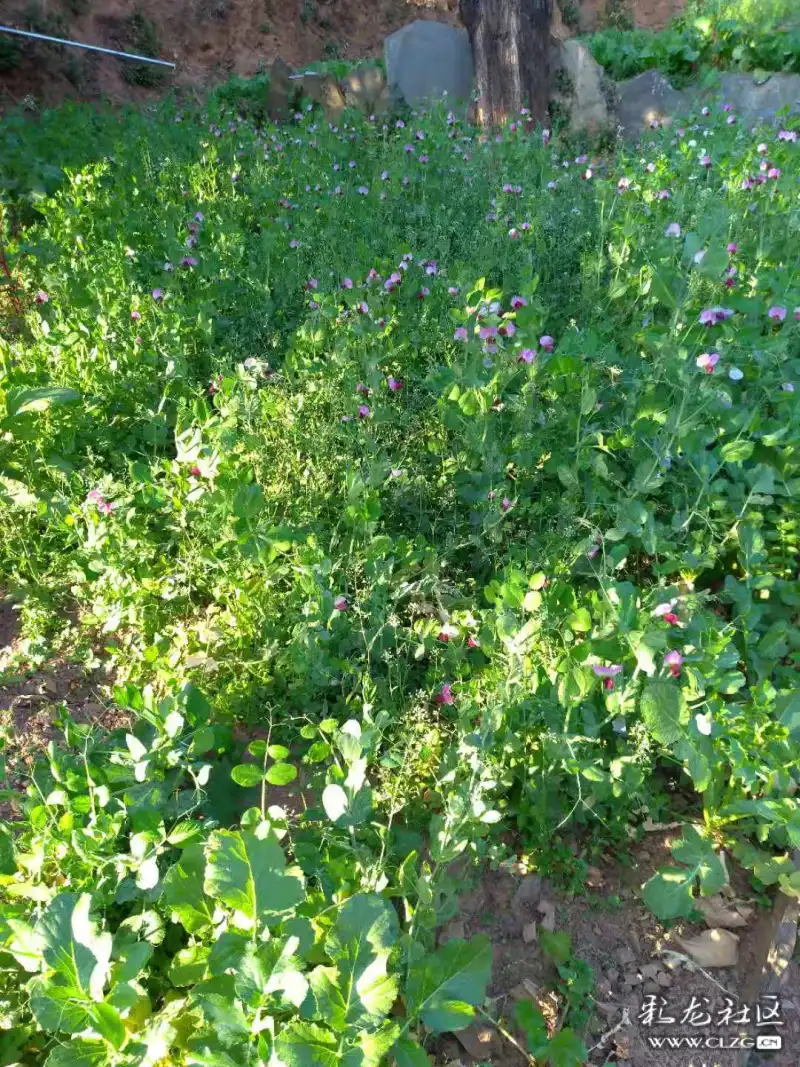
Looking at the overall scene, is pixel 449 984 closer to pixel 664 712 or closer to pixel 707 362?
pixel 664 712

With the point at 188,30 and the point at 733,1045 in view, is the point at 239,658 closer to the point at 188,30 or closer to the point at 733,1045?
the point at 733,1045

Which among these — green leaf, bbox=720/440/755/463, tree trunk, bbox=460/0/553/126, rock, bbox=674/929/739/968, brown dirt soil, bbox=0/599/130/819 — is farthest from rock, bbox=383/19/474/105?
rock, bbox=674/929/739/968

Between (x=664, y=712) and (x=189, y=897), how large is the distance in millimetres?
1046

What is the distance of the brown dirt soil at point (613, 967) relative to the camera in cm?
161

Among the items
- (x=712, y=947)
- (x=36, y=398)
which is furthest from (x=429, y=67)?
(x=712, y=947)

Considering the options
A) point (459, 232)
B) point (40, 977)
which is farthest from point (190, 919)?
point (459, 232)

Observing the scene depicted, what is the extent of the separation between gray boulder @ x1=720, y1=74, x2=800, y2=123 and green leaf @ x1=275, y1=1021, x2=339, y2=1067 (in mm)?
8774

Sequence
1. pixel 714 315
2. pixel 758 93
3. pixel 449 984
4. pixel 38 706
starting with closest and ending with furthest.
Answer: pixel 449 984 → pixel 38 706 → pixel 714 315 → pixel 758 93

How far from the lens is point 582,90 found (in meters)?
8.15

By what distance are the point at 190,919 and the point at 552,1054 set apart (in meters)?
0.73

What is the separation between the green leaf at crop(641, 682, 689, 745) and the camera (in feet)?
5.65

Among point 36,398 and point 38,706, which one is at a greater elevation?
point 36,398

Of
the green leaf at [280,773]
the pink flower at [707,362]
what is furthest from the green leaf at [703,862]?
the pink flower at [707,362]

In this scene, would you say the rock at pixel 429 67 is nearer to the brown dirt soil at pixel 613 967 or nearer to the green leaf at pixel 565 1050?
the brown dirt soil at pixel 613 967
